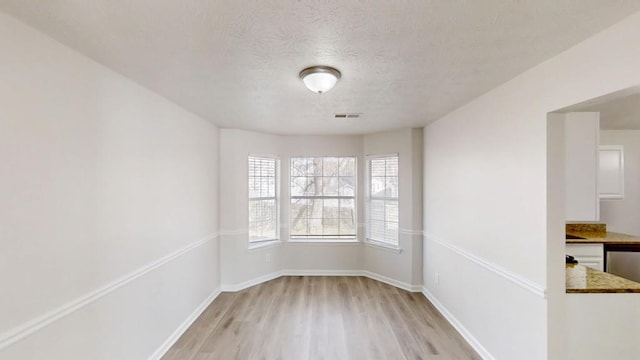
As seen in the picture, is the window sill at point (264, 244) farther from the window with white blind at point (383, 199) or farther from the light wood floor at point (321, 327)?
the window with white blind at point (383, 199)

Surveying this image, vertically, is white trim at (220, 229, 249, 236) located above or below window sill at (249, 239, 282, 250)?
above

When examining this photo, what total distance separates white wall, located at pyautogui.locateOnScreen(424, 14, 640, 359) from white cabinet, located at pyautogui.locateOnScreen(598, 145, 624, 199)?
2561 mm

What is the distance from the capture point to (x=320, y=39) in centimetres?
169

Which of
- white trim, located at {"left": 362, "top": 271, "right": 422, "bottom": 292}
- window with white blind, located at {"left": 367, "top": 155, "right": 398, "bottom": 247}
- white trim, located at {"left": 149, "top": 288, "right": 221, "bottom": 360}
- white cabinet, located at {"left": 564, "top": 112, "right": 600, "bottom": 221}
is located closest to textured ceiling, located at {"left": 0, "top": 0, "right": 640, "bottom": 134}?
white cabinet, located at {"left": 564, "top": 112, "right": 600, "bottom": 221}

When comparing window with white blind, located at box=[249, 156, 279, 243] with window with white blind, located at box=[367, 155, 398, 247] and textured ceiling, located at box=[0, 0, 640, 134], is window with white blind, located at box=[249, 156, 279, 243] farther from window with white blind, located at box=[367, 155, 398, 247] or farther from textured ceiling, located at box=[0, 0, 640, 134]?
textured ceiling, located at box=[0, 0, 640, 134]

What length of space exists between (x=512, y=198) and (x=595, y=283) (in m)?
0.78

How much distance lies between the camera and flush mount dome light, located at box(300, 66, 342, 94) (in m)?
2.10

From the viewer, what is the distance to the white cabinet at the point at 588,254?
10.8 ft

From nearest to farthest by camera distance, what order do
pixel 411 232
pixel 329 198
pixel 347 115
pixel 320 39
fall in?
pixel 320 39 < pixel 347 115 < pixel 411 232 < pixel 329 198

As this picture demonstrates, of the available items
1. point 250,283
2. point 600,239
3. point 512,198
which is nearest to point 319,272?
point 250,283

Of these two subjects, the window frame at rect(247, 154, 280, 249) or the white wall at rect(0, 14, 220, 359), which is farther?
the window frame at rect(247, 154, 280, 249)

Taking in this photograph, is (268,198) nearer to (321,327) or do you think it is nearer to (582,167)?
(321,327)

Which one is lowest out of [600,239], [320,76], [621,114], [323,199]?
[600,239]

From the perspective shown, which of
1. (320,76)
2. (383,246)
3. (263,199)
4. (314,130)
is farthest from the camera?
(263,199)
